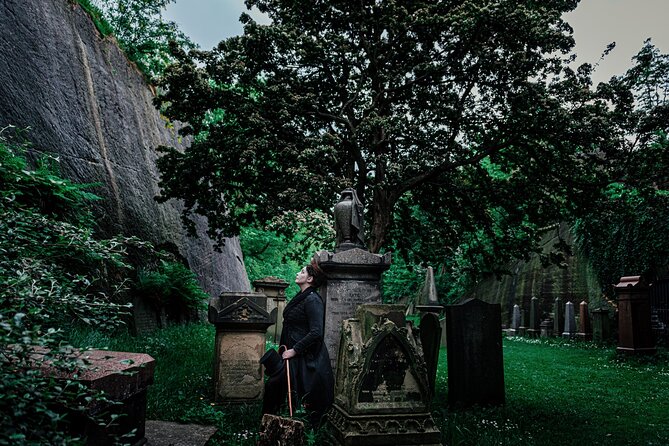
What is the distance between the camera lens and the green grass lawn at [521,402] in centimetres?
580

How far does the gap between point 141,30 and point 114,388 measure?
15588 millimetres

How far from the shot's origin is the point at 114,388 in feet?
11.1

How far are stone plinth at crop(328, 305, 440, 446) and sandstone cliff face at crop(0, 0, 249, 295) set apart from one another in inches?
302

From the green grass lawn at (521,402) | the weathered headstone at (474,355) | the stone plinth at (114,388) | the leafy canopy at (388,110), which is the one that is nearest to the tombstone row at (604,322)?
the green grass lawn at (521,402)

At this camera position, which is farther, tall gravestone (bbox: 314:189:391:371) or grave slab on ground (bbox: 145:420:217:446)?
tall gravestone (bbox: 314:189:391:371)

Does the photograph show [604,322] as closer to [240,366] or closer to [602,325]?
[602,325]

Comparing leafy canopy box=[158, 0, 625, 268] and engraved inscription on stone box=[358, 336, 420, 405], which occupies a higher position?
leafy canopy box=[158, 0, 625, 268]

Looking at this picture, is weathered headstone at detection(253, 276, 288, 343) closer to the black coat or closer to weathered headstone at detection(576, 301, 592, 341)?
the black coat

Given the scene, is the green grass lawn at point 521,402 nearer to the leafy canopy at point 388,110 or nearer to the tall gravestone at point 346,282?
the tall gravestone at point 346,282

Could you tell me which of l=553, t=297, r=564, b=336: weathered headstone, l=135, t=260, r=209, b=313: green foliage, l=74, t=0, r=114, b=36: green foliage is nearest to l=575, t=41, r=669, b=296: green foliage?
l=553, t=297, r=564, b=336: weathered headstone

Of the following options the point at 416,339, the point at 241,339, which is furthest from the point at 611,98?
the point at 241,339

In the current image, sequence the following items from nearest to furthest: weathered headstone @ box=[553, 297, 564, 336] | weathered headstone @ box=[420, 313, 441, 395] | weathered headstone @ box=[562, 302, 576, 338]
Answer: weathered headstone @ box=[420, 313, 441, 395] → weathered headstone @ box=[562, 302, 576, 338] → weathered headstone @ box=[553, 297, 564, 336]

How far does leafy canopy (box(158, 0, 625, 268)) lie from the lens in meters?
10.3

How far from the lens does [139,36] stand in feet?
52.7
